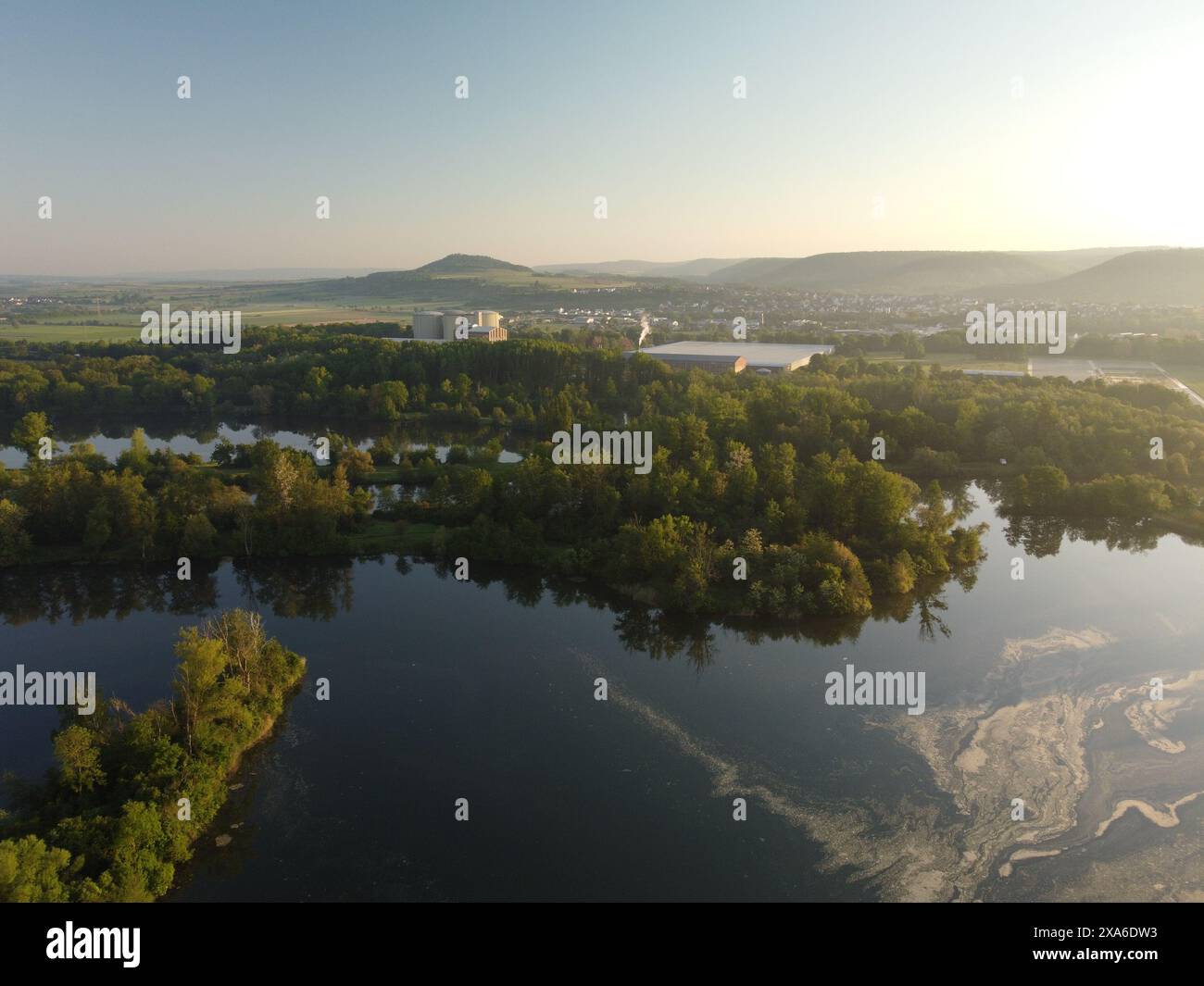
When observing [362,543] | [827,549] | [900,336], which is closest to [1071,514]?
[827,549]

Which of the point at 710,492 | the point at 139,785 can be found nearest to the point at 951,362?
the point at 710,492

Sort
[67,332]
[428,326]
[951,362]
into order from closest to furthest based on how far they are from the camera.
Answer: [951,362] → [428,326] → [67,332]

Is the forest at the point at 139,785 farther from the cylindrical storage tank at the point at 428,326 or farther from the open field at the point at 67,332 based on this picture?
the open field at the point at 67,332

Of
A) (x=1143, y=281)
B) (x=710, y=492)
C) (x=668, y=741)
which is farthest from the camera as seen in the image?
(x=1143, y=281)

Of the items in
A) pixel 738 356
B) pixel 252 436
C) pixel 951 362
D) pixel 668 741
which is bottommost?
pixel 668 741

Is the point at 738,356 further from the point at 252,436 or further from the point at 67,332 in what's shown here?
the point at 67,332

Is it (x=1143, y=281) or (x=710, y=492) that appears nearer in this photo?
(x=710, y=492)
